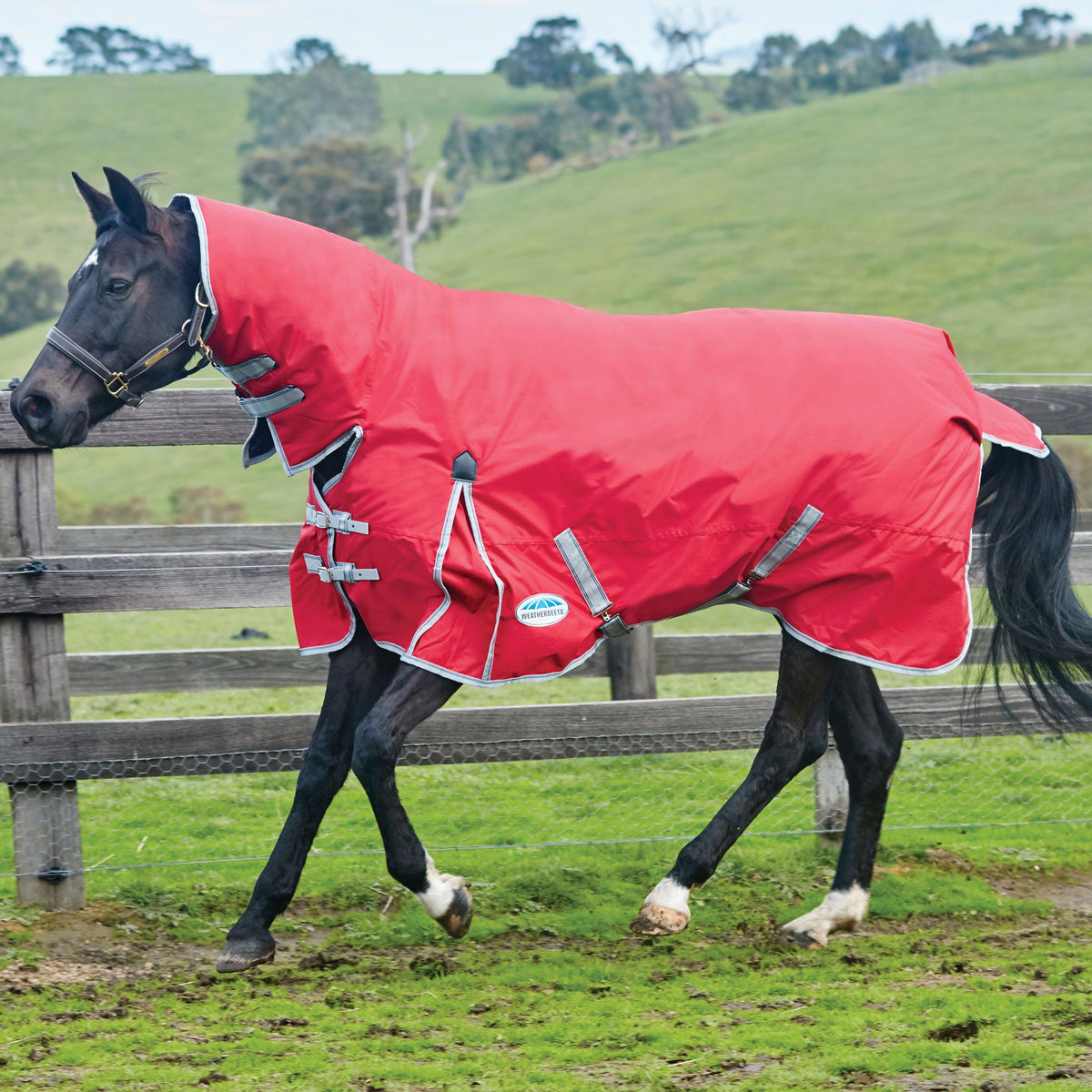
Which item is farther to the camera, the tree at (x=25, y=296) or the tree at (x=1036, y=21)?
the tree at (x=1036, y=21)

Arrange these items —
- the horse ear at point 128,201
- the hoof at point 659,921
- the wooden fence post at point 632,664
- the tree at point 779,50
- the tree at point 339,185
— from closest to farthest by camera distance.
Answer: the horse ear at point 128,201 → the hoof at point 659,921 → the wooden fence post at point 632,664 → the tree at point 339,185 → the tree at point 779,50

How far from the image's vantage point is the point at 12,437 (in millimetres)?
4086

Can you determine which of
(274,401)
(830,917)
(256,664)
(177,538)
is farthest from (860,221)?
(274,401)

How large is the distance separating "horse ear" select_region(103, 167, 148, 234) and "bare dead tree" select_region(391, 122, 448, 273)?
4086 cm

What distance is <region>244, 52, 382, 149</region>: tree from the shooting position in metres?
62.4

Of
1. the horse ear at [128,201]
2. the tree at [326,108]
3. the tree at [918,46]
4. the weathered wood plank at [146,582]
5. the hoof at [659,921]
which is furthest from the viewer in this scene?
the tree at [918,46]

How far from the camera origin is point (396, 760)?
11.1ft

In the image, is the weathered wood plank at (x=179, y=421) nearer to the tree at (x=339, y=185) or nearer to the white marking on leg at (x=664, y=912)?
the white marking on leg at (x=664, y=912)

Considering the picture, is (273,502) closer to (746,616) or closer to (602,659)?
(746,616)

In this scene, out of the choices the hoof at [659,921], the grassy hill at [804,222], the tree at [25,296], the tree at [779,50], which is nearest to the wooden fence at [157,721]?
the hoof at [659,921]

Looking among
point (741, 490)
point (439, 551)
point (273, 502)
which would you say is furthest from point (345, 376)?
point (273, 502)

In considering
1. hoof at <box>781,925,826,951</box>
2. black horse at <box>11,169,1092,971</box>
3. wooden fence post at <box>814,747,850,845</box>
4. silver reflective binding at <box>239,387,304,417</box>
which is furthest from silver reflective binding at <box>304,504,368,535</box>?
wooden fence post at <box>814,747,850,845</box>

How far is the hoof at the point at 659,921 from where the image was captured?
3.44 meters

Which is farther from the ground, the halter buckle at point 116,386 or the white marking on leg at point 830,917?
the halter buckle at point 116,386
